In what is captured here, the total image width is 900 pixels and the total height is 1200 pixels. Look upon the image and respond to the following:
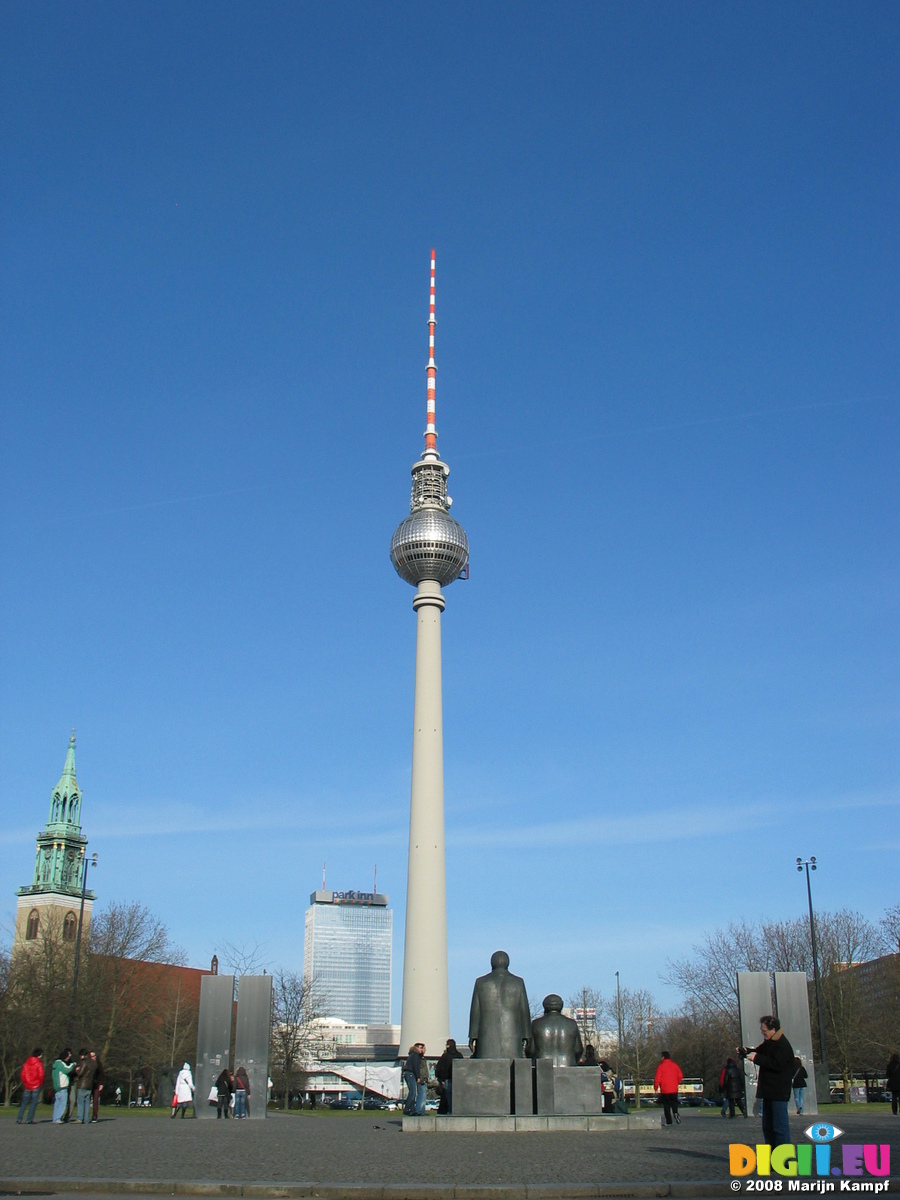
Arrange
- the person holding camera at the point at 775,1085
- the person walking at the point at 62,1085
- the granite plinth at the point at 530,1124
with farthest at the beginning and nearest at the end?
the person walking at the point at 62,1085
the granite plinth at the point at 530,1124
the person holding camera at the point at 775,1085

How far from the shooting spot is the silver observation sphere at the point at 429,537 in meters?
81.9

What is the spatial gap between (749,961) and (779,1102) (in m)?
56.2

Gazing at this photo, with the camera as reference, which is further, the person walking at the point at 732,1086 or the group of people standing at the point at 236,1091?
the group of people standing at the point at 236,1091

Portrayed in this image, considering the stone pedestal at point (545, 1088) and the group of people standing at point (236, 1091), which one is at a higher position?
the stone pedestal at point (545, 1088)

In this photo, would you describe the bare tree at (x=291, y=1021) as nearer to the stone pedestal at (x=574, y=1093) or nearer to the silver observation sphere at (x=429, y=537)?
the silver observation sphere at (x=429, y=537)

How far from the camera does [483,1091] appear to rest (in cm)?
1858

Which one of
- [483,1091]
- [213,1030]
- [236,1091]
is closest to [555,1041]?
[483,1091]

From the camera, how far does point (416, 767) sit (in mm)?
73938

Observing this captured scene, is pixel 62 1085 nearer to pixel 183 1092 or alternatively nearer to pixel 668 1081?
pixel 183 1092

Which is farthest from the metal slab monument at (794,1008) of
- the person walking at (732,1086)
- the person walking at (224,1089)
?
the person walking at (224,1089)

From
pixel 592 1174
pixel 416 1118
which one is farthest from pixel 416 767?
pixel 592 1174

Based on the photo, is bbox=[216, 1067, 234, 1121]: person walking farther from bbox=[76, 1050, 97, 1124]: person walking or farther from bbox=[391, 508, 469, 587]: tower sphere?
bbox=[391, 508, 469, 587]: tower sphere

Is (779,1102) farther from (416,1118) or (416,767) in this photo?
(416,767)

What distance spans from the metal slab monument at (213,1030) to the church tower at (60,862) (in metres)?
89.8
